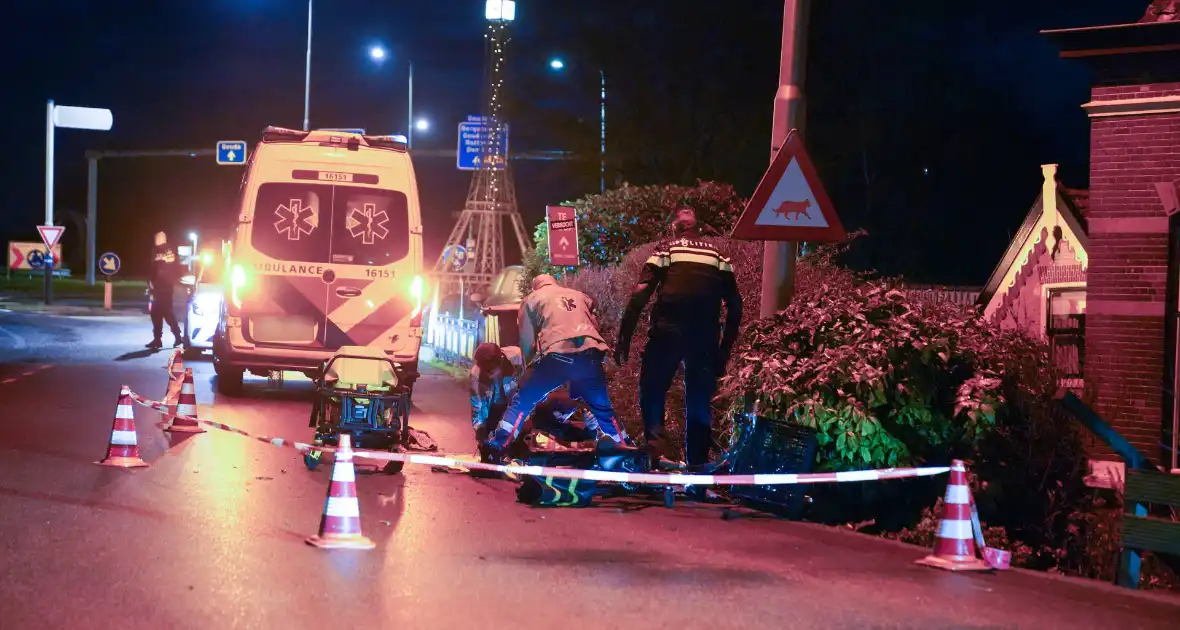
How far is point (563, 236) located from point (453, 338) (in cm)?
612

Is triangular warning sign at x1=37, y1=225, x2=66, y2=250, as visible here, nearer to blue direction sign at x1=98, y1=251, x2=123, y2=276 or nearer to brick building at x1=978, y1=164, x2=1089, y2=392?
blue direction sign at x1=98, y1=251, x2=123, y2=276

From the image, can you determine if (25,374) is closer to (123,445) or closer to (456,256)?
(123,445)

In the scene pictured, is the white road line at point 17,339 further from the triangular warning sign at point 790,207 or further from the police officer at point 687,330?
the triangular warning sign at point 790,207

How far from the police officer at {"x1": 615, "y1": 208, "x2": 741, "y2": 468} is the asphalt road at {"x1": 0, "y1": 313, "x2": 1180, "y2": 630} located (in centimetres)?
73

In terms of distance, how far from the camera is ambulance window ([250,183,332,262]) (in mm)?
14500

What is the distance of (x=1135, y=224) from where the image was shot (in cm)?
1223

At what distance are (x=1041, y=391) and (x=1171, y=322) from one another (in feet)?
11.7

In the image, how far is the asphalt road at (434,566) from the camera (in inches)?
240

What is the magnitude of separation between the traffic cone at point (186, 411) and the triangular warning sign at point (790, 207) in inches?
220

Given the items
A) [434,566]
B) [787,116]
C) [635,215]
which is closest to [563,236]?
[635,215]

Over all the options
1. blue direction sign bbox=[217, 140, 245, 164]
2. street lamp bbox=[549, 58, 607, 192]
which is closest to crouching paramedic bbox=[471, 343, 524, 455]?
street lamp bbox=[549, 58, 607, 192]

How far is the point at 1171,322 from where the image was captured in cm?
1209

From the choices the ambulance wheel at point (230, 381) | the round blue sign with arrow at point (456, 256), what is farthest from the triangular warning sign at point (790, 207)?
the round blue sign with arrow at point (456, 256)

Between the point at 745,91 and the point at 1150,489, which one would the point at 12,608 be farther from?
the point at 745,91
